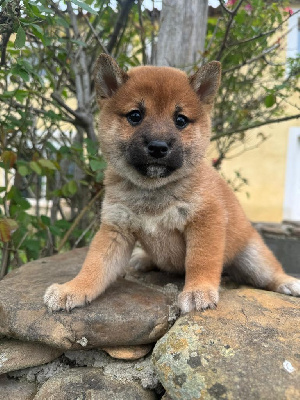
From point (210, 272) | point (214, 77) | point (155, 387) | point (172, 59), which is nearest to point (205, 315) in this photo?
point (210, 272)

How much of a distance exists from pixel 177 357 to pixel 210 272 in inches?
25.5

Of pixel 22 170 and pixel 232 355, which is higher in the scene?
pixel 22 170

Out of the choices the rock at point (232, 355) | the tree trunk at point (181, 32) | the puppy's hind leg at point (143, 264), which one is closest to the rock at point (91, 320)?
the rock at point (232, 355)

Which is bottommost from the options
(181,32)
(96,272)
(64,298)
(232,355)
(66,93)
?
(232,355)

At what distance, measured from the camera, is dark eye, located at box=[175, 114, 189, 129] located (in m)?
2.54

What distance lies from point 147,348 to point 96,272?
597mm

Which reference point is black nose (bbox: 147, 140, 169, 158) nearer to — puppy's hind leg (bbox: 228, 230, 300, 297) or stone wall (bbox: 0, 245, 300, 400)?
stone wall (bbox: 0, 245, 300, 400)

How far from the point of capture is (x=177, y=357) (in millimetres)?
1985

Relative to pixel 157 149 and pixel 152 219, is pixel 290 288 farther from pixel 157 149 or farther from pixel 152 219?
pixel 157 149

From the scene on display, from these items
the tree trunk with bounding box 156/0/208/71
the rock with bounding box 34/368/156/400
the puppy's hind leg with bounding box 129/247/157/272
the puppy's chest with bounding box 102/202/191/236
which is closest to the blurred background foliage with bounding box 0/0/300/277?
the tree trunk with bounding box 156/0/208/71

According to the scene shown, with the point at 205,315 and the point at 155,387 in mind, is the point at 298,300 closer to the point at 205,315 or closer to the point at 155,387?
the point at 205,315

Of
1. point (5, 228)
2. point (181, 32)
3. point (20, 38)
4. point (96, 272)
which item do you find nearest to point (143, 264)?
point (96, 272)

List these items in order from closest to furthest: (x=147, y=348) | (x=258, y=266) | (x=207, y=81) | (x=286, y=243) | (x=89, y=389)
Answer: (x=89, y=389)
(x=147, y=348)
(x=207, y=81)
(x=258, y=266)
(x=286, y=243)

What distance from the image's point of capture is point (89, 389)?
211 centimetres
